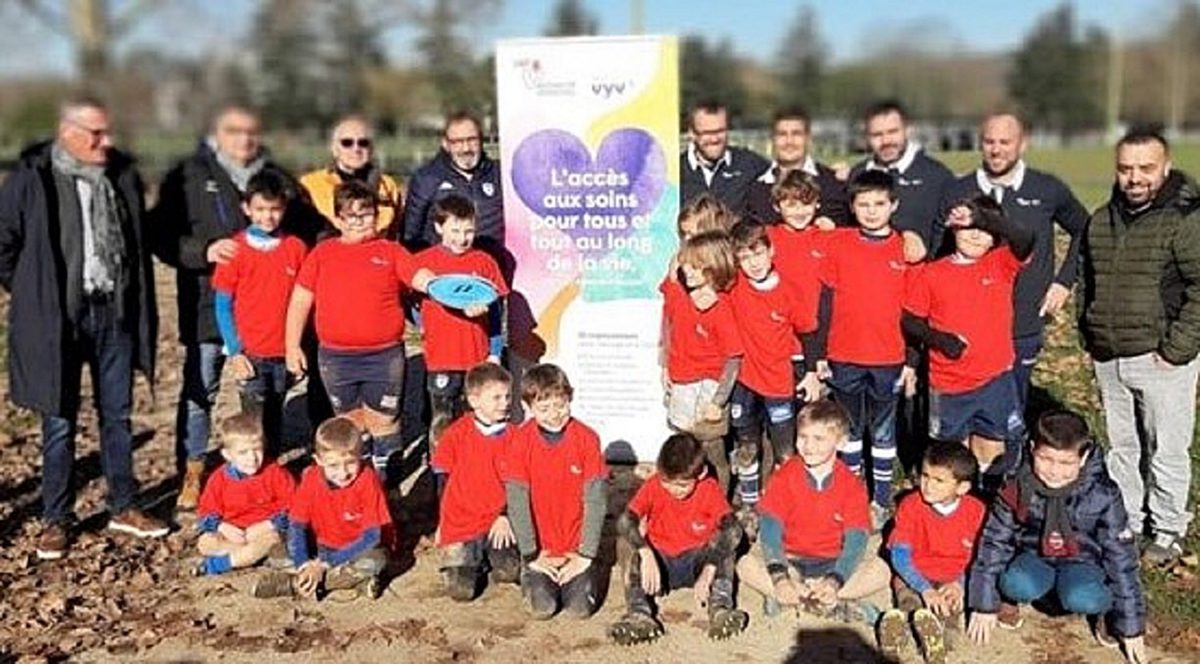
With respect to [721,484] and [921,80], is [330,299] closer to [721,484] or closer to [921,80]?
[721,484]

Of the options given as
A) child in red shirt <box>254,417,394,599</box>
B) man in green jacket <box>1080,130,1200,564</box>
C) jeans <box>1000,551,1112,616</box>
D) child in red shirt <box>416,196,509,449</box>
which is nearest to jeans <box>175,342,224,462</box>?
child in red shirt <box>416,196,509,449</box>

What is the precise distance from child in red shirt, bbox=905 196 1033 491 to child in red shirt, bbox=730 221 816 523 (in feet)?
1.96

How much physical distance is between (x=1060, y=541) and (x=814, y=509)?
1.04 meters

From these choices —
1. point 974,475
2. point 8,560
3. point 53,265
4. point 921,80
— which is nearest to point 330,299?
point 53,265

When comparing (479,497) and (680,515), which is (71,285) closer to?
(479,497)

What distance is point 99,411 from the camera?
22.3 feet

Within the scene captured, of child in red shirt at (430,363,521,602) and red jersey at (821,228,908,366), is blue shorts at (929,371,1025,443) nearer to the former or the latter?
red jersey at (821,228,908,366)

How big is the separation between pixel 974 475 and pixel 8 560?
15.8 feet

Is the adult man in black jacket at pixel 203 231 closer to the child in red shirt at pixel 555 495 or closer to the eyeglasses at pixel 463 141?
the eyeglasses at pixel 463 141

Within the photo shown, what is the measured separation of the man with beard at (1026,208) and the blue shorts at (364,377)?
2.98 m

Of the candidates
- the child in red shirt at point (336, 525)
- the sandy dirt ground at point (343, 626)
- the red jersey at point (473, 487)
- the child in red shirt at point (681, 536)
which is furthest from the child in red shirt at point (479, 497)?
the child in red shirt at point (681, 536)

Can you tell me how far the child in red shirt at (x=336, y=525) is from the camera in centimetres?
604


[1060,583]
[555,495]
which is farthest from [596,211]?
[1060,583]

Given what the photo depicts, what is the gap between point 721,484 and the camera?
6.74 meters
